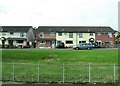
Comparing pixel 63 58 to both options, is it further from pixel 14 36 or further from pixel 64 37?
pixel 14 36

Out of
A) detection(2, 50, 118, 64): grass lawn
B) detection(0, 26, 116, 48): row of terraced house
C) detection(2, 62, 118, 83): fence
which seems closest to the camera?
detection(2, 62, 118, 83): fence

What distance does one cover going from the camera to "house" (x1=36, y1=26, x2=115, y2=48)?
74.5 m

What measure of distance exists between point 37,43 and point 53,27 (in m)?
6.85

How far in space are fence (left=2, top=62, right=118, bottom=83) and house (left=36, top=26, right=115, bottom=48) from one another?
2170 inches

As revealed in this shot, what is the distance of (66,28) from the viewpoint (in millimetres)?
77000

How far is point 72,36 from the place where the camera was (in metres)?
74.9

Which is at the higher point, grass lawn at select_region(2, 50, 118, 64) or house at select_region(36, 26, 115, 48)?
house at select_region(36, 26, 115, 48)

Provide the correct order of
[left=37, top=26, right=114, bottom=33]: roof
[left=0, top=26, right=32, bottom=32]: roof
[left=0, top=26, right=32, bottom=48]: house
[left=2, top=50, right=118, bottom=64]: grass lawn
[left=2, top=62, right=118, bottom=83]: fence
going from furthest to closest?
[left=0, top=26, right=32, bottom=32]: roof → [left=37, top=26, right=114, bottom=33]: roof → [left=0, top=26, right=32, bottom=48]: house → [left=2, top=50, right=118, bottom=64]: grass lawn → [left=2, top=62, right=118, bottom=83]: fence

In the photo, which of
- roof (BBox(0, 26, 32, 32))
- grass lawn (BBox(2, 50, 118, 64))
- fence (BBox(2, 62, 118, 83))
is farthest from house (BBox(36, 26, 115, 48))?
fence (BBox(2, 62, 118, 83))

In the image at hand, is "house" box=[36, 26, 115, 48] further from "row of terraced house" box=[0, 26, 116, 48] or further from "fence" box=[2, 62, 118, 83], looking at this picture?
"fence" box=[2, 62, 118, 83]

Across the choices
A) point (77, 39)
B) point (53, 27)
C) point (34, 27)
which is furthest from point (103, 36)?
point (34, 27)

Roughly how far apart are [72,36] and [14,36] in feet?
53.0

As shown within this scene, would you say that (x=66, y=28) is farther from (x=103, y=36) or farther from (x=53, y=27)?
(x=103, y=36)

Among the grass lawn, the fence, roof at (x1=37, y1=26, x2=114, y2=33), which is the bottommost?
the fence
